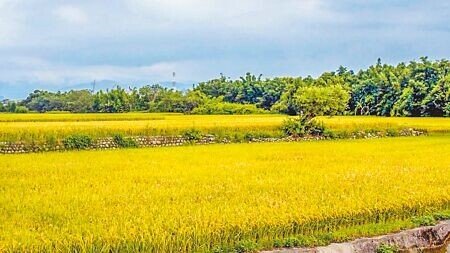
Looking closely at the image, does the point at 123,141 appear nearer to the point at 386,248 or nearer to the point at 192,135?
the point at 192,135

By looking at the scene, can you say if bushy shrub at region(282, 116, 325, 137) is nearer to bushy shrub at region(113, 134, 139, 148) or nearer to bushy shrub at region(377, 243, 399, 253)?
bushy shrub at region(113, 134, 139, 148)

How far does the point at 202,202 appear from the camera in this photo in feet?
31.4

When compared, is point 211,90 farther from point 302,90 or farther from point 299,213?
point 299,213

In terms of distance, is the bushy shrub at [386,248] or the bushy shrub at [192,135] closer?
the bushy shrub at [386,248]

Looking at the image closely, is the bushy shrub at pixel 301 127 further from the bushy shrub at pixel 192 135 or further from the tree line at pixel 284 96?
the tree line at pixel 284 96

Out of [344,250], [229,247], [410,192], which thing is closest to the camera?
[229,247]

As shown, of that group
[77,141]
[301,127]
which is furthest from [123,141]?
[301,127]

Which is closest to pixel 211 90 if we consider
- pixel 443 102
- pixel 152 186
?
pixel 443 102

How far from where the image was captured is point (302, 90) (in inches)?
1346

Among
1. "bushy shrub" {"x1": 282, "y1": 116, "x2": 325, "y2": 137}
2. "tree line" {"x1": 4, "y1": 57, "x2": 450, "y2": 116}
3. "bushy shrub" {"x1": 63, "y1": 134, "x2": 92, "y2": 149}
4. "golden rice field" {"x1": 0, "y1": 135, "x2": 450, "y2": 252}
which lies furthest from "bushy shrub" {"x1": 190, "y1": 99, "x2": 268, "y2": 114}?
"golden rice field" {"x1": 0, "y1": 135, "x2": 450, "y2": 252}

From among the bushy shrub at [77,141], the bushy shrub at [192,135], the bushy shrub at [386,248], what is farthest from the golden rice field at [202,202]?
the bushy shrub at [192,135]

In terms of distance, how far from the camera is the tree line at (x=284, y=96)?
53094 millimetres

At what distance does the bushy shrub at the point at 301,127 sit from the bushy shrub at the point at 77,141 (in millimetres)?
11656

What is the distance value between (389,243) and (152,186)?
5370 millimetres
